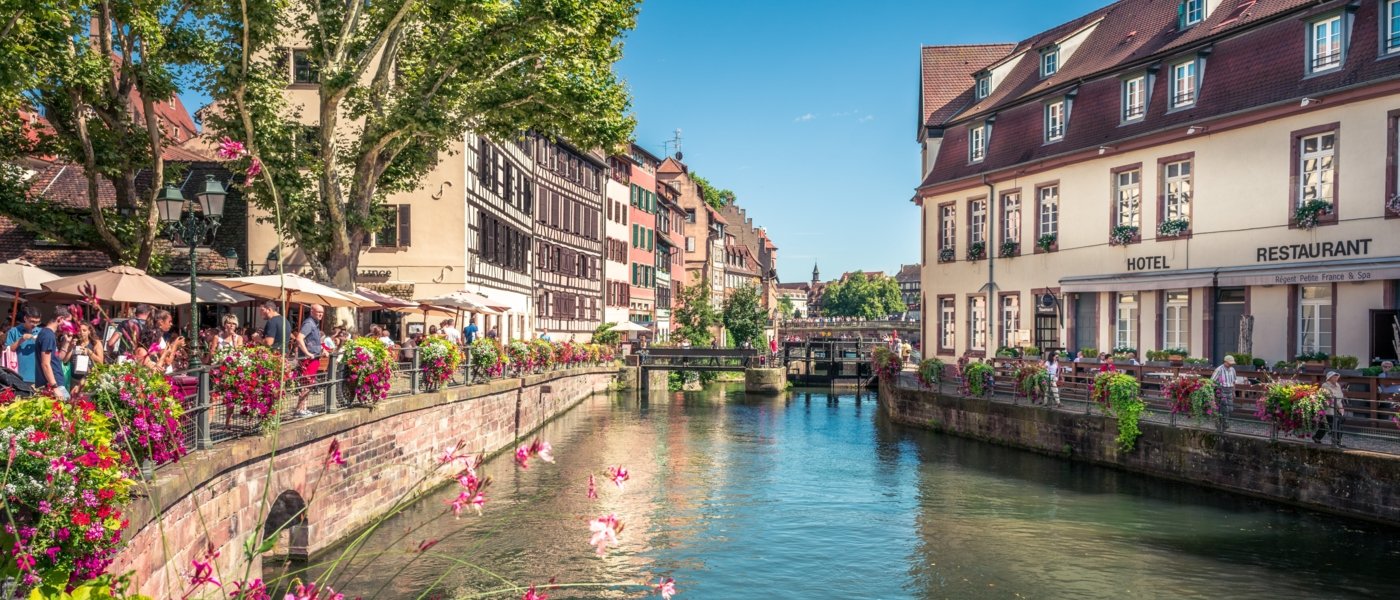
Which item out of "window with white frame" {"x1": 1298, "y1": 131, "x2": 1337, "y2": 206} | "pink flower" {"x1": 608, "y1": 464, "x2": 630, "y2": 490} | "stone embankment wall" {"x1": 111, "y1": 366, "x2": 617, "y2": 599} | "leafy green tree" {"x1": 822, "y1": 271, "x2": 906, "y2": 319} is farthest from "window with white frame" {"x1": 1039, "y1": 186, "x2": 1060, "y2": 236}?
"leafy green tree" {"x1": 822, "y1": 271, "x2": 906, "y2": 319}

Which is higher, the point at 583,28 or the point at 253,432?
the point at 583,28

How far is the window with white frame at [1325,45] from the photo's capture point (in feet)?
69.4

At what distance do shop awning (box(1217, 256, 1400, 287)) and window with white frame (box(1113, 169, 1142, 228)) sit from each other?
337cm

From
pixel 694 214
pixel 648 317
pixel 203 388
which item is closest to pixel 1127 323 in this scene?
pixel 203 388

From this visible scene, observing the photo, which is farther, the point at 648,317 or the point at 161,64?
the point at 648,317

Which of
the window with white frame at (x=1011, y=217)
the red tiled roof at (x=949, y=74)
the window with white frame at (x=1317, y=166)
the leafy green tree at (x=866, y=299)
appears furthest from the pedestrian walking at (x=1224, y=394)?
the leafy green tree at (x=866, y=299)

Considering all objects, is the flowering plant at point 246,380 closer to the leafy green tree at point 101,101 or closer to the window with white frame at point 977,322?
the leafy green tree at point 101,101

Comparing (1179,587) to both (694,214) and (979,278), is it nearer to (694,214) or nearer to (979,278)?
(979,278)

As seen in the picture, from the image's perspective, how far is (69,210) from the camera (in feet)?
67.7

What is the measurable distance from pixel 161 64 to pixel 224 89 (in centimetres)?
108

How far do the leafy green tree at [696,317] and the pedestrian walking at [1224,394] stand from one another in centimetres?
4137

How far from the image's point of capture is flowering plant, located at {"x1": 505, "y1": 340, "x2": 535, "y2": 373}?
25.8m

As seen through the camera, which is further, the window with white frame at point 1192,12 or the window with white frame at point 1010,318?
the window with white frame at point 1010,318

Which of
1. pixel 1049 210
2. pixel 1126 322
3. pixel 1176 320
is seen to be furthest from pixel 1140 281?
pixel 1049 210
